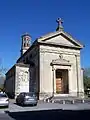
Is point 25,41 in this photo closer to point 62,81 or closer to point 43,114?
point 62,81

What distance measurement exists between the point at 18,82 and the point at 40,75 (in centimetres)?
404

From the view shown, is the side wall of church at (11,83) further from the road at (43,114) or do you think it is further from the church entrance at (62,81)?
the road at (43,114)

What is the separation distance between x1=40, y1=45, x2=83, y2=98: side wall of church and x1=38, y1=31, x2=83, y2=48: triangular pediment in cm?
88

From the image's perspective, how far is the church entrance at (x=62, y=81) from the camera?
4078 cm

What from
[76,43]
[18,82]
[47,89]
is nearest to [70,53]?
[76,43]

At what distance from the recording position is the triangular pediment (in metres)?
38.9

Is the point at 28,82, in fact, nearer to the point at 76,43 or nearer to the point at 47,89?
the point at 47,89

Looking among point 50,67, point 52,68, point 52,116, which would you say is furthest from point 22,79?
point 52,116

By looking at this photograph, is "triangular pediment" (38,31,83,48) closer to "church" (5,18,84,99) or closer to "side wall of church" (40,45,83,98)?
"church" (5,18,84,99)

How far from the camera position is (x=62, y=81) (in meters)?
41.8

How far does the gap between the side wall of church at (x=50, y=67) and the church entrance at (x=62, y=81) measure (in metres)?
1.01

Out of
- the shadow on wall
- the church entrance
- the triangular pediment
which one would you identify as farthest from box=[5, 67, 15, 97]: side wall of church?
the shadow on wall

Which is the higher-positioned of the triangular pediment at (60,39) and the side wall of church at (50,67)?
the triangular pediment at (60,39)

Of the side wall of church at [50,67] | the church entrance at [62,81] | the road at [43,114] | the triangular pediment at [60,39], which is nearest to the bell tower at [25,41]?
the triangular pediment at [60,39]
